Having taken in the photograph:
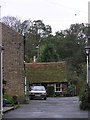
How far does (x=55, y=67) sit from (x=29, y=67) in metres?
3.57

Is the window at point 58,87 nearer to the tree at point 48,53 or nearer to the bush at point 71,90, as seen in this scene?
the bush at point 71,90

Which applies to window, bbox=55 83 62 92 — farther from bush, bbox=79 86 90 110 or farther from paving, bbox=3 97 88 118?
bush, bbox=79 86 90 110

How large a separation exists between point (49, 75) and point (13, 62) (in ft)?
72.6

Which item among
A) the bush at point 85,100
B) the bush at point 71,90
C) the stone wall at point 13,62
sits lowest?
the bush at point 71,90

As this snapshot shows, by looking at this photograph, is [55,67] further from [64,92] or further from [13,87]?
[13,87]

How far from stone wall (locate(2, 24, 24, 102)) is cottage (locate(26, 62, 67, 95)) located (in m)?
18.3

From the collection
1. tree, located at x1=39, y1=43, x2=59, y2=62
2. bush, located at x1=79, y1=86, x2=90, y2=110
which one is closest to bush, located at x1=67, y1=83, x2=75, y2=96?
tree, located at x1=39, y1=43, x2=59, y2=62

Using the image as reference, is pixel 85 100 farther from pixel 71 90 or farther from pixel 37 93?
pixel 71 90

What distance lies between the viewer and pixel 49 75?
48156 mm

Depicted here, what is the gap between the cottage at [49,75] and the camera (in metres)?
47.1

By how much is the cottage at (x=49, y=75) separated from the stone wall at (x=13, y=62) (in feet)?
60.0

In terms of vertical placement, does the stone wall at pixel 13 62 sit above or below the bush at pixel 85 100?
above

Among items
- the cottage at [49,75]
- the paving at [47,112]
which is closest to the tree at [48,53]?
the cottage at [49,75]

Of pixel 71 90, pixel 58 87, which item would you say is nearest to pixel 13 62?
pixel 58 87
